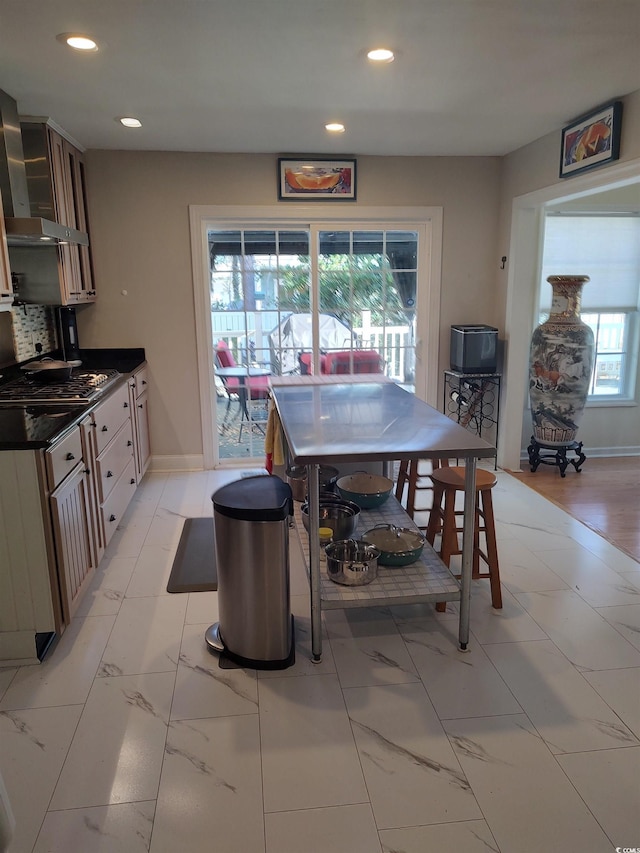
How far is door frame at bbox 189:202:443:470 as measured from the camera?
4.58 meters

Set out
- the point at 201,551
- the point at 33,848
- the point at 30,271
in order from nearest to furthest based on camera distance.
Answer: the point at 33,848 → the point at 201,551 → the point at 30,271

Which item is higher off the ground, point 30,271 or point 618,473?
point 30,271

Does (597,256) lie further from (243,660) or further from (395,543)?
(243,660)

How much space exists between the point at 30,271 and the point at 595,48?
3.22 metres

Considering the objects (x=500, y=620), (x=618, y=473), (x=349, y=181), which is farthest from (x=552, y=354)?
(x=500, y=620)

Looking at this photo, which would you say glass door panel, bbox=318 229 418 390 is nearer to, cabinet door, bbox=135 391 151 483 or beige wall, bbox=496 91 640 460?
beige wall, bbox=496 91 640 460

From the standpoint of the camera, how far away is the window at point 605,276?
4926 millimetres

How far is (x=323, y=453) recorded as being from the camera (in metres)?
2.10

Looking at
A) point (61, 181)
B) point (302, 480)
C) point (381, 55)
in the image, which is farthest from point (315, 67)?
point (302, 480)

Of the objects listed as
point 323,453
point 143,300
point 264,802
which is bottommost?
point 264,802

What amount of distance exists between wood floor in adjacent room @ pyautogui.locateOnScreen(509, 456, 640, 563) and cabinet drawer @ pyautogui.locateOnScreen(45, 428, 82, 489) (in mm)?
2952

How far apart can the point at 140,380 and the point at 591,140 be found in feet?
11.0

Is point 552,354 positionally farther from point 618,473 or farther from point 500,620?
point 500,620

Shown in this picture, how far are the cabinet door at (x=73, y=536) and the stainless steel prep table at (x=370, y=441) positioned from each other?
0.95 meters
